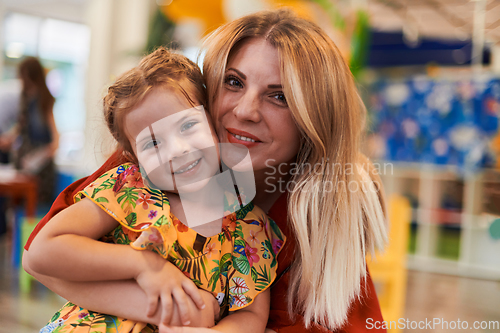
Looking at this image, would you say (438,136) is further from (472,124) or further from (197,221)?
(197,221)

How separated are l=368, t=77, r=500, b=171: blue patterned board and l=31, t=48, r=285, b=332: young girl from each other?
3.45 metres

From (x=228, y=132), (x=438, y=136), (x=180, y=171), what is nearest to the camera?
(x=180, y=171)

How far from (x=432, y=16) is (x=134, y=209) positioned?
754cm

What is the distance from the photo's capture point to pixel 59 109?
599cm

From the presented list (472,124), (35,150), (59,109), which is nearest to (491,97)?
(472,124)

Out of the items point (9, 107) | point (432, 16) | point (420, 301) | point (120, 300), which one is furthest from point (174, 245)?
point (432, 16)

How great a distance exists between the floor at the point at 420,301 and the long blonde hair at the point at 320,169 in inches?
86.3

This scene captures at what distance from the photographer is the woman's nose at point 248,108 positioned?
111cm

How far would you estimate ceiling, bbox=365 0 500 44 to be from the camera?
20.0 ft

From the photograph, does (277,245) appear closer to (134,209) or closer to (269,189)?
(269,189)

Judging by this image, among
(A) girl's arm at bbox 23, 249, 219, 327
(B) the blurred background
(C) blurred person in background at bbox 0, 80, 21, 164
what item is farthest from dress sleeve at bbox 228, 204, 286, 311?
(C) blurred person in background at bbox 0, 80, 21, 164

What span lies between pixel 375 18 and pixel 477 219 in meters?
4.08

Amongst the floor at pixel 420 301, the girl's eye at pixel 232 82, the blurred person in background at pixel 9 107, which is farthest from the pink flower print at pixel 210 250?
the blurred person in background at pixel 9 107

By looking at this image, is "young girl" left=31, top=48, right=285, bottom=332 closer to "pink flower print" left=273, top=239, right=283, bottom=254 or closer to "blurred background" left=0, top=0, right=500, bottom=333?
"pink flower print" left=273, top=239, right=283, bottom=254
